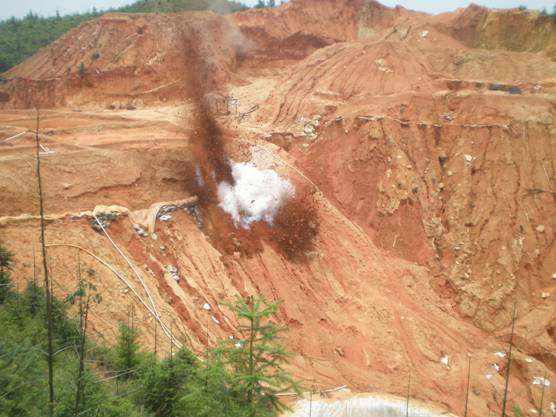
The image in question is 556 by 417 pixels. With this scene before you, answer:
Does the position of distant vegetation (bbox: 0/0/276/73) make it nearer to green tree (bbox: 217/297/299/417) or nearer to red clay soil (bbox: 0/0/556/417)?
red clay soil (bbox: 0/0/556/417)

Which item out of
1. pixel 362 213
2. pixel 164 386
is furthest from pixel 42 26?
pixel 164 386

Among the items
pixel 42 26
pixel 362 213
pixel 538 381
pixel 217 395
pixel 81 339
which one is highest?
pixel 42 26

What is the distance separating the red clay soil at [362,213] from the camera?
46.5ft

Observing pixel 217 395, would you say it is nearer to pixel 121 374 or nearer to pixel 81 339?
pixel 121 374

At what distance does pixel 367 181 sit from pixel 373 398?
10758mm

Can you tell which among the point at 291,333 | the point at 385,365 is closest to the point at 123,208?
the point at 291,333

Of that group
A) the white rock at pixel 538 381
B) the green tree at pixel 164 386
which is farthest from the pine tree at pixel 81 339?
the white rock at pixel 538 381

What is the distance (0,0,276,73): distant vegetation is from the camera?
137ft

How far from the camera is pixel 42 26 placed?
187 feet

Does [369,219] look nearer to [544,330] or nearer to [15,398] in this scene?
[544,330]

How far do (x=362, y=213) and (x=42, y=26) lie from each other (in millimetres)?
56682

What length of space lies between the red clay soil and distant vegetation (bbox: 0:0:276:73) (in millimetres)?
19673

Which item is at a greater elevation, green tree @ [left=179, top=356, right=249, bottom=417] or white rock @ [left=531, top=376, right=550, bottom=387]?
white rock @ [left=531, top=376, right=550, bottom=387]

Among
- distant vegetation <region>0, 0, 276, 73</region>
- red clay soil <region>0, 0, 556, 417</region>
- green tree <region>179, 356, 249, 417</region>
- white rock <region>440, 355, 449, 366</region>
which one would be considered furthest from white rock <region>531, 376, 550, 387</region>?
distant vegetation <region>0, 0, 276, 73</region>
